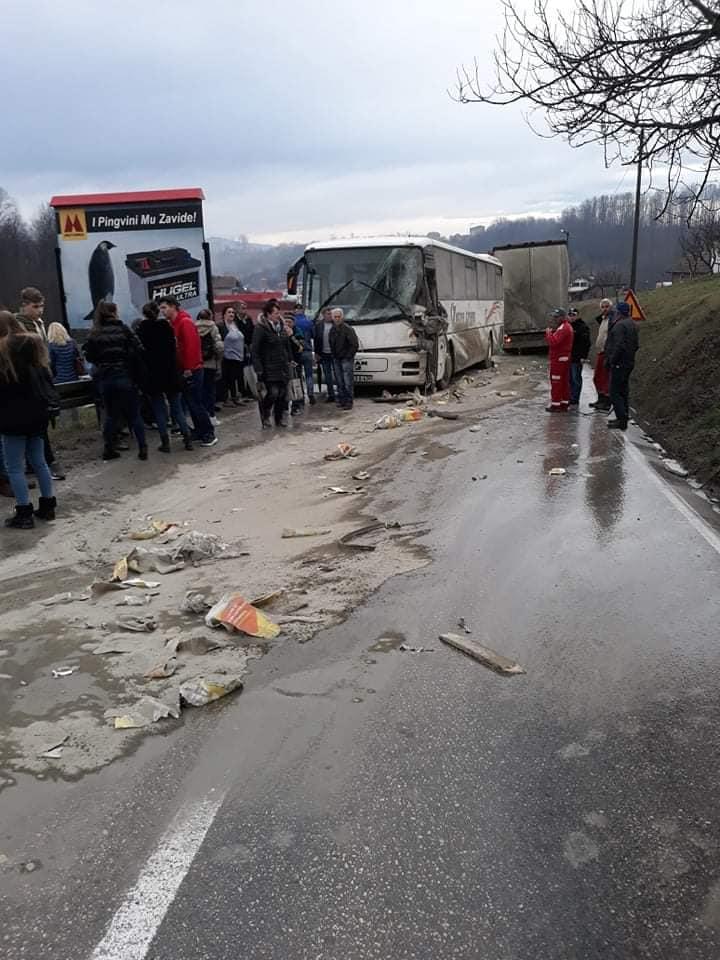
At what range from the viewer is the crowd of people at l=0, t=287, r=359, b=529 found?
Answer: 263 inches

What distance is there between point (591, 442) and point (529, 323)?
18534 millimetres

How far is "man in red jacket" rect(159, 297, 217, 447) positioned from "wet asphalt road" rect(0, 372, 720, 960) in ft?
19.8

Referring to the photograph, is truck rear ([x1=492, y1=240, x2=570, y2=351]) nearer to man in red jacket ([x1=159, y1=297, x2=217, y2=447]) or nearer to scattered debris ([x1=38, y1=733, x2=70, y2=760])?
man in red jacket ([x1=159, y1=297, x2=217, y2=447])

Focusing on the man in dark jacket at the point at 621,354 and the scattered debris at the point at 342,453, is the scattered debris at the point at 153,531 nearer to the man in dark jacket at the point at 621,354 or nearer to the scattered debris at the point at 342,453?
the scattered debris at the point at 342,453

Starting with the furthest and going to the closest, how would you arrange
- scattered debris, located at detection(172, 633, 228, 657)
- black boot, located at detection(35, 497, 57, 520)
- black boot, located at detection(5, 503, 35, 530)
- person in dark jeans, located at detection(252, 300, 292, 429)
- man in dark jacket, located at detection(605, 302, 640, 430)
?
person in dark jeans, located at detection(252, 300, 292, 429)
man in dark jacket, located at detection(605, 302, 640, 430)
black boot, located at detection(35, 497, 57, 520)
black boot, located at detection(5, 503, 35, 530)
scattered debris, located at detection(172, 633, 228, 657)

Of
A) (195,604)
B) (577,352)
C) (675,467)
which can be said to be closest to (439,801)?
(195,604)

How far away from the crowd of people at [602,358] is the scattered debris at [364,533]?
624cm

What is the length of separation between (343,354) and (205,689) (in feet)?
34.6

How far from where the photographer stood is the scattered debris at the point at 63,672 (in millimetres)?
4188

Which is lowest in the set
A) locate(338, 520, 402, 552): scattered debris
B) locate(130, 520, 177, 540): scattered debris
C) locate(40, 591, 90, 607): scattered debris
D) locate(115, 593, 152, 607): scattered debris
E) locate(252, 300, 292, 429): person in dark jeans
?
locate(115, 593, 152, 607): scattered debris

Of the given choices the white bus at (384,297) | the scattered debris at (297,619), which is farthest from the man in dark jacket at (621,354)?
the scattered debris at (297,619)

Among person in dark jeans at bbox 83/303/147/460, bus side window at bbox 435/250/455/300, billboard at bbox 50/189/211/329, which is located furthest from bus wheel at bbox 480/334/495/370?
person in dark jeans at bbox 83/303/147/460

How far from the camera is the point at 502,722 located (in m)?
3.65

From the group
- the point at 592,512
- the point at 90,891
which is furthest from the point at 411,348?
the point at 90,891
